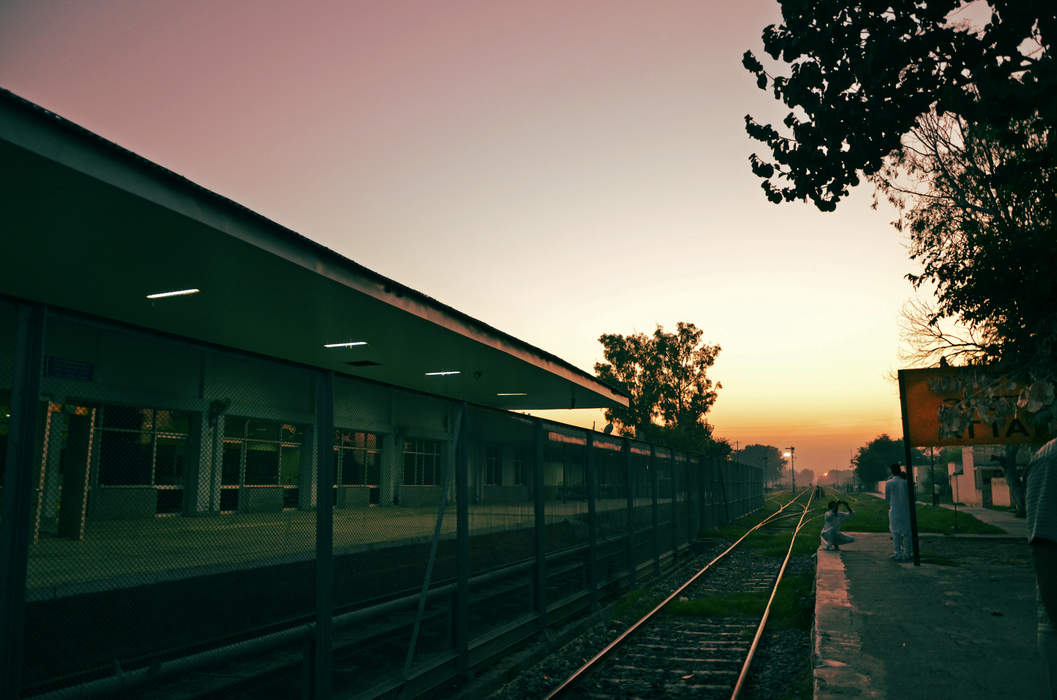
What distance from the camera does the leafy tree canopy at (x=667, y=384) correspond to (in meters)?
61.5

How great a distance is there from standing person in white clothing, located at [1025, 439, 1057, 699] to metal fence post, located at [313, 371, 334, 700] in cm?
405

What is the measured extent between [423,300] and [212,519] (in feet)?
42.4

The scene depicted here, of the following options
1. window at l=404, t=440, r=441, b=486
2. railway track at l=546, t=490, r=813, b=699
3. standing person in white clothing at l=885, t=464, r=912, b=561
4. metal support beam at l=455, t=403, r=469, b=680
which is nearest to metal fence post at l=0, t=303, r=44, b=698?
window at l=404, t=440, r=441, b=486

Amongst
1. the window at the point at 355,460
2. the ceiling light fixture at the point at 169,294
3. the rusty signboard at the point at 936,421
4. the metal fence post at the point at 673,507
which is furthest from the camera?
the metal fence post at the point at 673,507

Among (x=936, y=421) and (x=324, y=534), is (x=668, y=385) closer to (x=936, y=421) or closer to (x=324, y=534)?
(x=936, y=421)

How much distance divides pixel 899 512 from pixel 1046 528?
554 inches

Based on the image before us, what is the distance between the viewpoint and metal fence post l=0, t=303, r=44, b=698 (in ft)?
10.6

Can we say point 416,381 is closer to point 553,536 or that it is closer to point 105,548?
point 553,536

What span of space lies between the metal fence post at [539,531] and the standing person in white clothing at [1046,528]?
6.60 meters

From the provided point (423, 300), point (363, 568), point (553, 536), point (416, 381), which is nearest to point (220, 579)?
point (363, 568)

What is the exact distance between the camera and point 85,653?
147 inches

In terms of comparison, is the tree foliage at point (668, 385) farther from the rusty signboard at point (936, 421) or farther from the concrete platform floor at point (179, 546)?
the concrete platform floor at point (179, 546)

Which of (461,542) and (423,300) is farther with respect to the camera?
(423,300)

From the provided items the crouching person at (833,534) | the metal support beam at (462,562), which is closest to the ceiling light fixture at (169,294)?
the metal support beam at (462,562)
